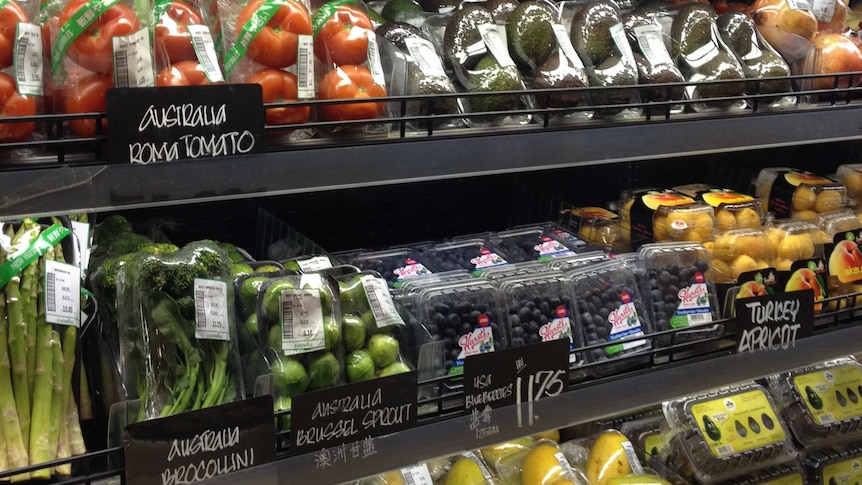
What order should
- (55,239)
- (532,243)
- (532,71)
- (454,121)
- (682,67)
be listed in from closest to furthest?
(55,239)
(454,121)
(532,71)
(682,67)
(532,243)

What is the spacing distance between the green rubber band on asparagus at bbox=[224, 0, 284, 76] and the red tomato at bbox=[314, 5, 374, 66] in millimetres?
107

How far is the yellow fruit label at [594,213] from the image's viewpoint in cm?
181

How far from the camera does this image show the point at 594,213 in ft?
6.02

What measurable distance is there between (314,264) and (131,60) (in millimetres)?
536

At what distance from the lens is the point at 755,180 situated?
2.02 metres

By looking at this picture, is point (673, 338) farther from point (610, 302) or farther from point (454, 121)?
point (454, 121)

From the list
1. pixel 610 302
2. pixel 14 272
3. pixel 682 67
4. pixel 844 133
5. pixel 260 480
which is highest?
pixel 682 67

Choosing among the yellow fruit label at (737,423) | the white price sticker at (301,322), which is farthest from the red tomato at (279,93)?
the yellow fruit label at (737,423)

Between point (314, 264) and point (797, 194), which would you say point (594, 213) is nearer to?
point (797, 194)

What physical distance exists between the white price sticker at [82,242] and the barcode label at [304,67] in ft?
1.53

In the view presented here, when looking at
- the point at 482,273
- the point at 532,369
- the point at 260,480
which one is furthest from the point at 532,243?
the point at 260,480

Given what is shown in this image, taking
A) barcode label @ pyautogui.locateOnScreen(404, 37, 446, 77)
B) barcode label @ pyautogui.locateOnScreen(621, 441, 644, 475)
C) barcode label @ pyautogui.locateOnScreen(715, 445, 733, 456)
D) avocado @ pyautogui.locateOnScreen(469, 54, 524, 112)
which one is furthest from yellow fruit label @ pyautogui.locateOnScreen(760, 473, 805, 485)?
barcode label @ pyautogui.locateOnScreen(404, 37, 446, 77)

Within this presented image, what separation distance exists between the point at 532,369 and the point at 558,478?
1.38ft

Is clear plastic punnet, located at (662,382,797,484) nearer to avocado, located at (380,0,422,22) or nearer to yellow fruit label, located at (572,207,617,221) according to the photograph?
yellow fruit label, located at (572,207,617,221)
